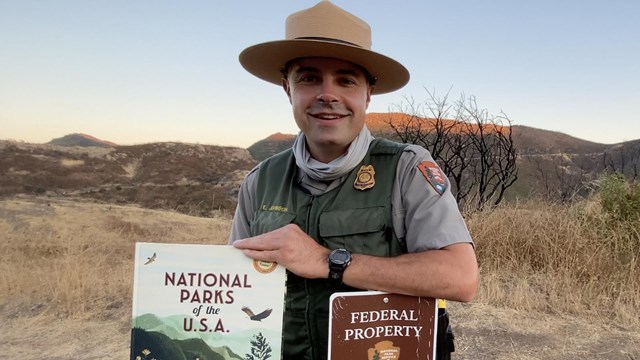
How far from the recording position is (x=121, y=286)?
6.84 meters

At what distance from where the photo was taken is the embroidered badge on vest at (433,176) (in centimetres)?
164

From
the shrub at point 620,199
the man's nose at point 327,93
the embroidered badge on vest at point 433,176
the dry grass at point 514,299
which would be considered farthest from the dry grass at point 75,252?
the shrub at point 620,199

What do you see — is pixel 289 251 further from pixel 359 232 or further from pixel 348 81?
pixel 348 81

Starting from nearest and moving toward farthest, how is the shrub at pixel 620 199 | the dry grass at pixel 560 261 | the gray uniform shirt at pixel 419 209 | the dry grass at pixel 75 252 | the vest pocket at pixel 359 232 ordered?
the gray uniform shirt at pixel 419 209 → the vest pocket at pixel 359 232 → the dry grass at pixel 560 261 → the dry grass at pixel 75 252 → the shrub at pixel 620 199

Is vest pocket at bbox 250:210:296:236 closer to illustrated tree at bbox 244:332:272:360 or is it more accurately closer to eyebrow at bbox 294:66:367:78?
illustrated tree at bbox 244:332:272:360

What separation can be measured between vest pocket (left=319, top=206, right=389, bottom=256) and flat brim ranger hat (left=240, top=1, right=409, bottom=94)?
22.3 inches

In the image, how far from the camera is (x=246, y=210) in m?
2.09

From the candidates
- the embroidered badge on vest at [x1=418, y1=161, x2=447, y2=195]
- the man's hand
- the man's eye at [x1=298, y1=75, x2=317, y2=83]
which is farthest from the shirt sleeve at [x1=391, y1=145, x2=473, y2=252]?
the man's eye at [x1=298, y1=75, x2=317, y2=83]

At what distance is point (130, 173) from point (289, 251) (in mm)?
60577

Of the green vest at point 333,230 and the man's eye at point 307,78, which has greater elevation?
the man's eye at point 307,78

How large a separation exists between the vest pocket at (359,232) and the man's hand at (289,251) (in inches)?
6.7

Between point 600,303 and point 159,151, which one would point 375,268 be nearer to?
point 600,303

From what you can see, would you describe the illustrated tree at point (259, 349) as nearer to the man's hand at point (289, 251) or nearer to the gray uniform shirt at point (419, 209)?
the man's hand at point (289, 251)

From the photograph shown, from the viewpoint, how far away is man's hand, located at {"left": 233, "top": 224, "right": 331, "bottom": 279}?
4.86 feet
